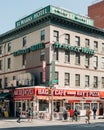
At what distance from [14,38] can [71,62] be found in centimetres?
1240

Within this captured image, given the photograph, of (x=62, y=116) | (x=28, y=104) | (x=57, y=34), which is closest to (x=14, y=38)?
(x=57, y=34)

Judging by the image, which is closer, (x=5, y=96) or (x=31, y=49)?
(x=31, y=49)

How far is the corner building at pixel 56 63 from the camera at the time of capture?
47469 mm

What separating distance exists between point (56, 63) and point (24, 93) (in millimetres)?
6626

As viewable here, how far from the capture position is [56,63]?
48.6 meters

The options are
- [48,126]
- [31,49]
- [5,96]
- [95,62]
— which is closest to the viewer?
[48,126]

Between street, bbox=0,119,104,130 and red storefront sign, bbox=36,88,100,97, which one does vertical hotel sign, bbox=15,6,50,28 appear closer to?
red storefront sign, bbox=36,88,100,97

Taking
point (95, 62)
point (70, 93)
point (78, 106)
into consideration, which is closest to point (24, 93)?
point (70, 93)

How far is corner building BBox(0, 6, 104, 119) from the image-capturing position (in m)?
47.5

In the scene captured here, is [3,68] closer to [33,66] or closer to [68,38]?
[33,66]

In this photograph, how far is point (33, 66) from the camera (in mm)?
51188

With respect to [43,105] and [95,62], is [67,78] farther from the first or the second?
[95,62]

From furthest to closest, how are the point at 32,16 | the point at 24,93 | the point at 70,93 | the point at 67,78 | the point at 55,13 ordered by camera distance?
the point at 32,16
the point at 67,78
the point at 70,93
the point at 55,13
the point at 24,93

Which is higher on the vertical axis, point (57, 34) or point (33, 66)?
point (57, 34)
